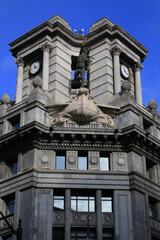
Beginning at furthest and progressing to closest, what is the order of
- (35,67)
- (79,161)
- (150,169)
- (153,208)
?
(35,67), (150,169), (153,208), (79,161)

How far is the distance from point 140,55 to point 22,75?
1193 cm

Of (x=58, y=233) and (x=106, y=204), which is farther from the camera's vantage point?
(x=106, y=204)

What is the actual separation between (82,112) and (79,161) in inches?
155

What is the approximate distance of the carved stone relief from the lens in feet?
124

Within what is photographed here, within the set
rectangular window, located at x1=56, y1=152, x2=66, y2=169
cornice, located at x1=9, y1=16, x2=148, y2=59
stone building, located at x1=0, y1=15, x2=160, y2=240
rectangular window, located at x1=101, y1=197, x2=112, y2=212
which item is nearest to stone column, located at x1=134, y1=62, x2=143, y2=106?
cornice, located at x1=9, y1=16, x2=148, y2=59

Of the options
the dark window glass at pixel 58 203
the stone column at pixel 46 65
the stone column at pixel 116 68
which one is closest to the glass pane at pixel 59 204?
the dark window glass at pixel 58 203

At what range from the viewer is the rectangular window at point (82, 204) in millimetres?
36625

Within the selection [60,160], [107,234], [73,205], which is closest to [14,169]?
[60,160]

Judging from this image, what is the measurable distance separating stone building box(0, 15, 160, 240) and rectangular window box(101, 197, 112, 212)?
0.07 m

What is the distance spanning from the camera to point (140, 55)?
162 feet

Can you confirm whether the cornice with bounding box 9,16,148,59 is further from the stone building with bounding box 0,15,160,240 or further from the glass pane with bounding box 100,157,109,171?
the glass pane with bounding box 100,157,109,171

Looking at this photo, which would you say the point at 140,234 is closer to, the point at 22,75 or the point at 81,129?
the point at 81,129

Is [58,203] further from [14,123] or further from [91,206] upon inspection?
[14,123]

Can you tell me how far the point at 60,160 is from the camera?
127ft
